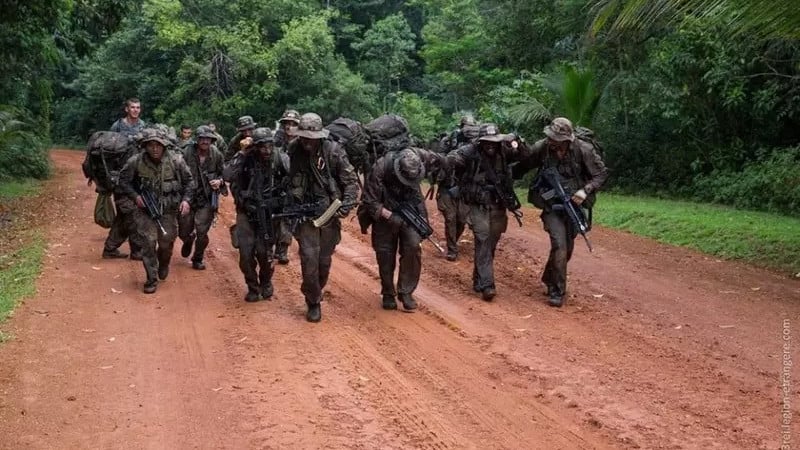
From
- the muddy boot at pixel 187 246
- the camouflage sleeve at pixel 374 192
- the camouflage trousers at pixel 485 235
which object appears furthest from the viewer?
the muddy boot at pixel 187 246

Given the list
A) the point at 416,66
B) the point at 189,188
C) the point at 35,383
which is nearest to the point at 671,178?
the point at 189,188

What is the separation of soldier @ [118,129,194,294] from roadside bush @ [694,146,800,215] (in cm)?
1107

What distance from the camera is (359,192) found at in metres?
8.74

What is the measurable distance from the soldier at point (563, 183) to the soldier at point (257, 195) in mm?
2815

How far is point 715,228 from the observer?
45.0 ft

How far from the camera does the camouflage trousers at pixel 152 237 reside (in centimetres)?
970

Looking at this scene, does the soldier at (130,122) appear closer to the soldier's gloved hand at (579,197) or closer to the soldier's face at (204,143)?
the soldier's face at (204,143)

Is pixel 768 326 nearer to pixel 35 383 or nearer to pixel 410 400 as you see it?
pixel 410 400

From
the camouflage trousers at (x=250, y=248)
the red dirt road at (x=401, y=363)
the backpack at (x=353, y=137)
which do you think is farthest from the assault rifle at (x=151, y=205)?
the backpack at (x=353, y=137)

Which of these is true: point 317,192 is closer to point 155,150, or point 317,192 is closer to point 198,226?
point 155,150

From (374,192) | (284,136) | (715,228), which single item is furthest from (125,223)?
(715,228)

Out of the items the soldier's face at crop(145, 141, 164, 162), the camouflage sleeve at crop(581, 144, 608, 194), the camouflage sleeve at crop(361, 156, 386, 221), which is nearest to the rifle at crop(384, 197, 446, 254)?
the camouflage sleeve at crop(361, 156, 386, 221)

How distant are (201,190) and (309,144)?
3.15m

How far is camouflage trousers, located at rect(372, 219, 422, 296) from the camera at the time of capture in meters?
8.79
